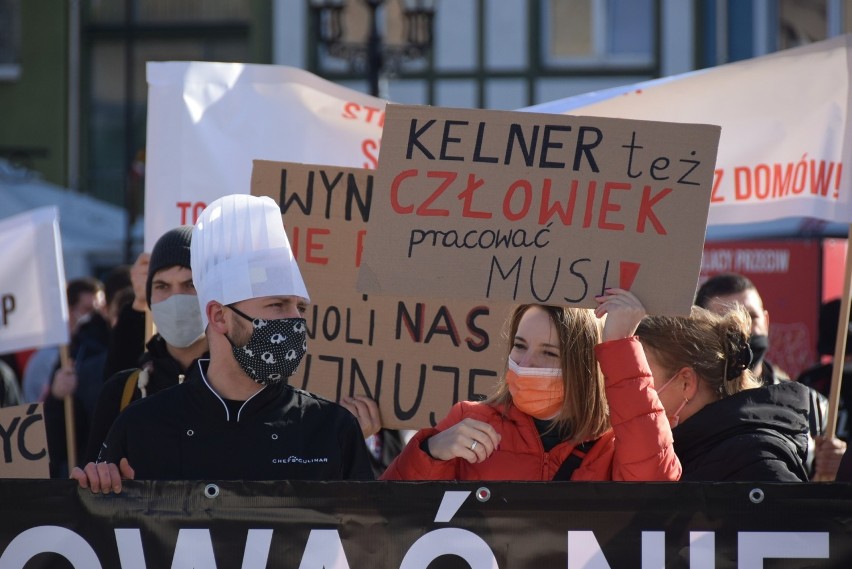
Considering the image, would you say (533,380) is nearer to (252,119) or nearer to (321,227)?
(321,227)

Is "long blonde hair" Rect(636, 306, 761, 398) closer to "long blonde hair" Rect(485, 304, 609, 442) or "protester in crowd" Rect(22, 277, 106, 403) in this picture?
"long blonde hair" Rect(485, 304, 609, 442)

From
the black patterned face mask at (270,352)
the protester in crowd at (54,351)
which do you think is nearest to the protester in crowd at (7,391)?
the protester in crowd at (54,351)

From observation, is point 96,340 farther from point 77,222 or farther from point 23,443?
point 77,222

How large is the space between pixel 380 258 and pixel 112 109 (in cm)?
1669

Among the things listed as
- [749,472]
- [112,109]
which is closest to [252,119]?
[749,472]

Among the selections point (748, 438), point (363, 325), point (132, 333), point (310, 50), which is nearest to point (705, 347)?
point (748, 438)

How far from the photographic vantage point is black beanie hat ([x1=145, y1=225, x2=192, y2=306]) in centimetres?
400

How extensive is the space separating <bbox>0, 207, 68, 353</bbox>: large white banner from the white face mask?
4.56 ft

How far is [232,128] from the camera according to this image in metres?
5.12

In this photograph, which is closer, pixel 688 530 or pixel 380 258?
pixel 688 530

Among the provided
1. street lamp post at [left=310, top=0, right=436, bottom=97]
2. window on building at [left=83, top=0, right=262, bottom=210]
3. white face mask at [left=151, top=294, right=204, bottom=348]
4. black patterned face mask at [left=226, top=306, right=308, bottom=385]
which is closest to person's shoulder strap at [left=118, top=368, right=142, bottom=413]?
white face mask at [left=151, top=294, right=204, bottom=348]

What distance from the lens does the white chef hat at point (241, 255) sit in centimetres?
302

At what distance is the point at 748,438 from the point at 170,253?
5.99 ft

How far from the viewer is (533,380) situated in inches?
122
